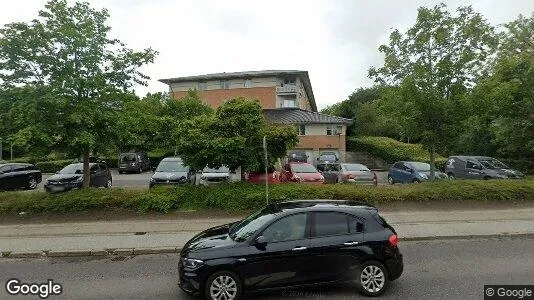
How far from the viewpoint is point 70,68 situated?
11.6 metres

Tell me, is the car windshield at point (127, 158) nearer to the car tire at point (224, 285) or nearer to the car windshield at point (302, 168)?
the car windshield at point (302, 168)

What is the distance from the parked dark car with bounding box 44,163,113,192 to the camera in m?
15.9

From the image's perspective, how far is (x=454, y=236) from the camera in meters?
9.62

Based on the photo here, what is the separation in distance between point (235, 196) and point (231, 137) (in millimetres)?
2010

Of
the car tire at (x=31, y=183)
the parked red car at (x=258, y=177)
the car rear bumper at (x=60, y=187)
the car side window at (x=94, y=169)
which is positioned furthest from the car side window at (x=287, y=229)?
the car tire at (x=31, y=183)

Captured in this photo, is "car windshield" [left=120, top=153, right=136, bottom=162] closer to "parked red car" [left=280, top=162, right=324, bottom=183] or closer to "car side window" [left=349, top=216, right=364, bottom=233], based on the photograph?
"parked red car" [left=280, top=162, right=324, bottom=183]

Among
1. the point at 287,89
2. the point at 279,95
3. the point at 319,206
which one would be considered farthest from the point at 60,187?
the point at 287,89

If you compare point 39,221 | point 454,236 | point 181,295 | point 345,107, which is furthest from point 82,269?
point 345,107

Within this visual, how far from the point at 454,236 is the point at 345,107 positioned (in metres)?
51.7

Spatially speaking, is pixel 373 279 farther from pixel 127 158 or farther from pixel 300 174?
pixel 127 158

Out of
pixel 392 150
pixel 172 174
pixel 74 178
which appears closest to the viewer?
pixel 172 174

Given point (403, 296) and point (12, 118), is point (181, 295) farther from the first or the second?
point (12, 118)

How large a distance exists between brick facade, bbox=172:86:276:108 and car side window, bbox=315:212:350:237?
3782 centimetres

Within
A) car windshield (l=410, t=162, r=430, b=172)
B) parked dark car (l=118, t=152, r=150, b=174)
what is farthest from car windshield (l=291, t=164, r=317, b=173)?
parked dark car (l=118, t=152, r=150, b=174)
